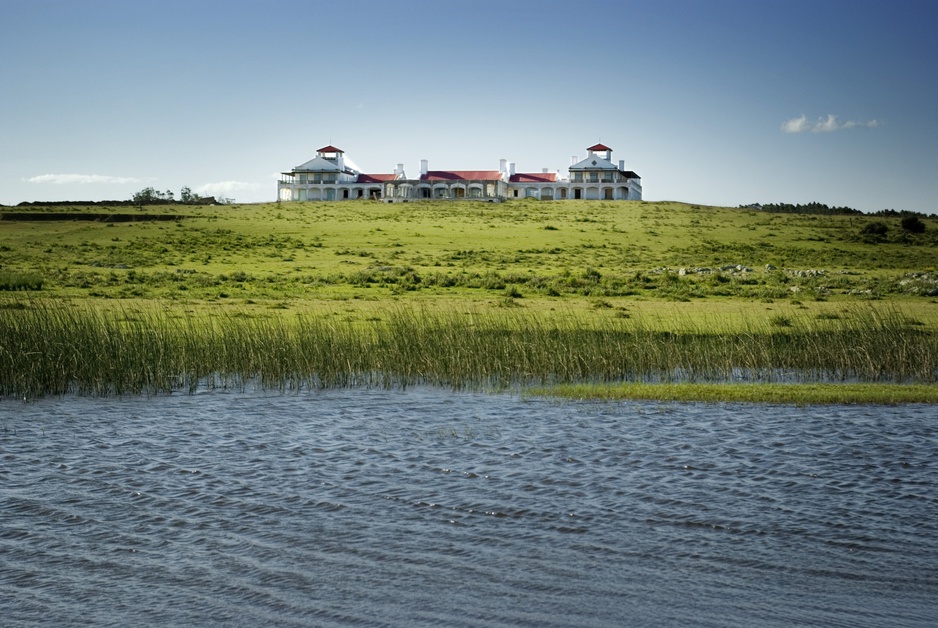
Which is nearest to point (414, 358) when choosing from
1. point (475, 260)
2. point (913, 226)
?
A: point (475, 260)

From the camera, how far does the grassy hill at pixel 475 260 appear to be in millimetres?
33719

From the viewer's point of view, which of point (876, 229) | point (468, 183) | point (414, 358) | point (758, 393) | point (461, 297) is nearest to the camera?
point (758, 393)

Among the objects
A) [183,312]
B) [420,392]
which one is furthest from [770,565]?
[183,312]

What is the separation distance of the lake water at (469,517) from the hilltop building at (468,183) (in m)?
89.6

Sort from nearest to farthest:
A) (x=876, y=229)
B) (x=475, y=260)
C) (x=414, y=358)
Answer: (x=414, y=358)
(x=475, y=260)
(x=876, y=229)

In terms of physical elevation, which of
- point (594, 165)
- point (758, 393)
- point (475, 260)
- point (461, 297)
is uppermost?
point (594, 165)

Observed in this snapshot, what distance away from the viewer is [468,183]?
106 metres

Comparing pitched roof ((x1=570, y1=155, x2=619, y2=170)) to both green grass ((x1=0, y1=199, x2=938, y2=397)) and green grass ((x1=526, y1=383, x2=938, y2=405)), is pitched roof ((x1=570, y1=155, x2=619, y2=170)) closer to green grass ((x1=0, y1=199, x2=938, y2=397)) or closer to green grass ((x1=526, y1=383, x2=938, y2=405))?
green grass ((x1=0, y1=199, x2=938, y2=397))

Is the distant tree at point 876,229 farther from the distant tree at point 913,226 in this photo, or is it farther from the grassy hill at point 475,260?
the distant tree at point 913,226

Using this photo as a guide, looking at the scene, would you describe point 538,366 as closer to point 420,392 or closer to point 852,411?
point 420,392

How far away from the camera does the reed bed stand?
18.7 metres

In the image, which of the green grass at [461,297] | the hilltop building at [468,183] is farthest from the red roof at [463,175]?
the green grass at [461,297]

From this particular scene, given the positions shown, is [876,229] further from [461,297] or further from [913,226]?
[461,297]

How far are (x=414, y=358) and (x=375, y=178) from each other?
9243 cm
